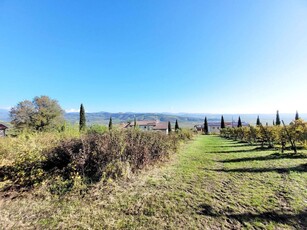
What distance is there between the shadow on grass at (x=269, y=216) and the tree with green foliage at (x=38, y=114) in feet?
102

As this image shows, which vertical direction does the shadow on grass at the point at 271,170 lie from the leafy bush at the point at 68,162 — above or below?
below

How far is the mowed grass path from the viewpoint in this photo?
9.23 ft

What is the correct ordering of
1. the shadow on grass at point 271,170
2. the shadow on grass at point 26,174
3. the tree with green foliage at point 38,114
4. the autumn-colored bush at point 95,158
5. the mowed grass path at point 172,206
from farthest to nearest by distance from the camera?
the tree with green foliage at point 38,114, the shadow on grass at point 271,170, the autumn-colored bush at point 95,158, the shadow on grass at point 26,174, the mowed grass path at point 172,206

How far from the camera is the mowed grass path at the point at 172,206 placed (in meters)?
2.81

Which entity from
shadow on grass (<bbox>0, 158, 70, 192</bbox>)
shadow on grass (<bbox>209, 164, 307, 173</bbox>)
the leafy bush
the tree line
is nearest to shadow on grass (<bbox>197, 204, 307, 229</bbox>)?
the leafy bush

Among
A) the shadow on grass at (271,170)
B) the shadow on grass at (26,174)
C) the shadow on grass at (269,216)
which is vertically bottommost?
the shadow on grass at (271,170)

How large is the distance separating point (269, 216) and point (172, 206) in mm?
1717

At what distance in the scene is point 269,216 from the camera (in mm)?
2980

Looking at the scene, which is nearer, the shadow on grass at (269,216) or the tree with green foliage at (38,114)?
the shadow on grass at (269,216)

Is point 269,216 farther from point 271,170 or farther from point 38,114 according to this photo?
point 38,114

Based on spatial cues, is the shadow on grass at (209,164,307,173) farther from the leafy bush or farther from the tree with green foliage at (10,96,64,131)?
the tree with green foliage at (10,96,64,131)

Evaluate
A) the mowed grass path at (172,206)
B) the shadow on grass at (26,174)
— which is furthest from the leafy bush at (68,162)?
the mowed grass path at (172,206)

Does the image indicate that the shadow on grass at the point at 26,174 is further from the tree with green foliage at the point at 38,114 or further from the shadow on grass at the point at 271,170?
the tree with green foliage at the point at 38,114

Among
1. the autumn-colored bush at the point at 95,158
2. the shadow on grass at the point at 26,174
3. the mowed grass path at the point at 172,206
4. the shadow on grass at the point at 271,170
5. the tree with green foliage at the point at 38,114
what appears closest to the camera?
the mowed grass path at the point at 172,206
